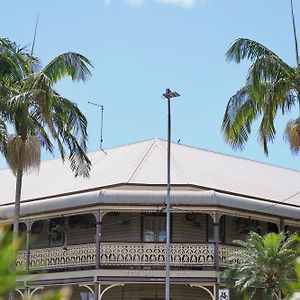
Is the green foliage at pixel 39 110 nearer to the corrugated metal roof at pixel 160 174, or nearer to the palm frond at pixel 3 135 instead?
the palm frond at pixel 3 135

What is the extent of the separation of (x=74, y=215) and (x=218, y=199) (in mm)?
6360

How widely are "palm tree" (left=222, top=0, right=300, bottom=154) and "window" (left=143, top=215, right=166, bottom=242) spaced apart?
18.7ft

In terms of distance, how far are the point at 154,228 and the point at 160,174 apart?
6.57 feet

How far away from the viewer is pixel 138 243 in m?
25.8

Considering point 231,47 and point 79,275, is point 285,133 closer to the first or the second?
point 231,47

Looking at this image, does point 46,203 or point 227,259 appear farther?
point 46,203

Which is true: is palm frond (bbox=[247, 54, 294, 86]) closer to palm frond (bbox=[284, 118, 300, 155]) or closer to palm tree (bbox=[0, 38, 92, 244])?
palm frond (bbox=[284, 118, 300, 155])

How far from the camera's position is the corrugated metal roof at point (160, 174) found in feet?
93.2

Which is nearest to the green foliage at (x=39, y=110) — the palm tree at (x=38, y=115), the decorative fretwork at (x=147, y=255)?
the palm tree at (x=38, y=115)

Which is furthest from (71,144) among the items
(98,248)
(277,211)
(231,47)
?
(277,211)

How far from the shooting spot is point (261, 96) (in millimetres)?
22516

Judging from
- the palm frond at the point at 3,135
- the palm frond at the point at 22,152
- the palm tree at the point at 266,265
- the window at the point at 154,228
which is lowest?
the palm tree at the point at 266,265

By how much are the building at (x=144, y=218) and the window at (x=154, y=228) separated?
0.12 feet

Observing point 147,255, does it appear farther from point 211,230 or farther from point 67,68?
point 67,68
